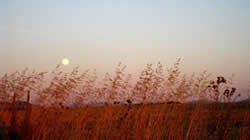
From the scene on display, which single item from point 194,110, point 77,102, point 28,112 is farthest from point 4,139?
point 194,110

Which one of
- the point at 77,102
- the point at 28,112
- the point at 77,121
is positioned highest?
the point at 28,112

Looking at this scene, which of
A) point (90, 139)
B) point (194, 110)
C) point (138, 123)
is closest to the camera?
point (138, 123)

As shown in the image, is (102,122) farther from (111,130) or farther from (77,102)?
(77,102)

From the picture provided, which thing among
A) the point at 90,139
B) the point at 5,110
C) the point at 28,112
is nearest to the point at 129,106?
the point at 90,139

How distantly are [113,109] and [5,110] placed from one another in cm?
234

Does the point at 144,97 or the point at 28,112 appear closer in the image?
the point at 28,112

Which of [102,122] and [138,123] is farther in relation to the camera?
[102,122]

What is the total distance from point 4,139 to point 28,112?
1.14 ft

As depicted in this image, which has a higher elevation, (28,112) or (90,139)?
(28,112)

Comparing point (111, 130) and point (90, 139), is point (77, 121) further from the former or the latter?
point (111, 130)

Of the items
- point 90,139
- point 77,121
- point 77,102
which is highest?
point 77,102

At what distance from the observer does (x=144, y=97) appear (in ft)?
15.0

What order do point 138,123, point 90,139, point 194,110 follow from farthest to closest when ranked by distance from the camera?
1. point 194,110
2. point 90,139
3. point 138,123

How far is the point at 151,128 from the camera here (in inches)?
162
